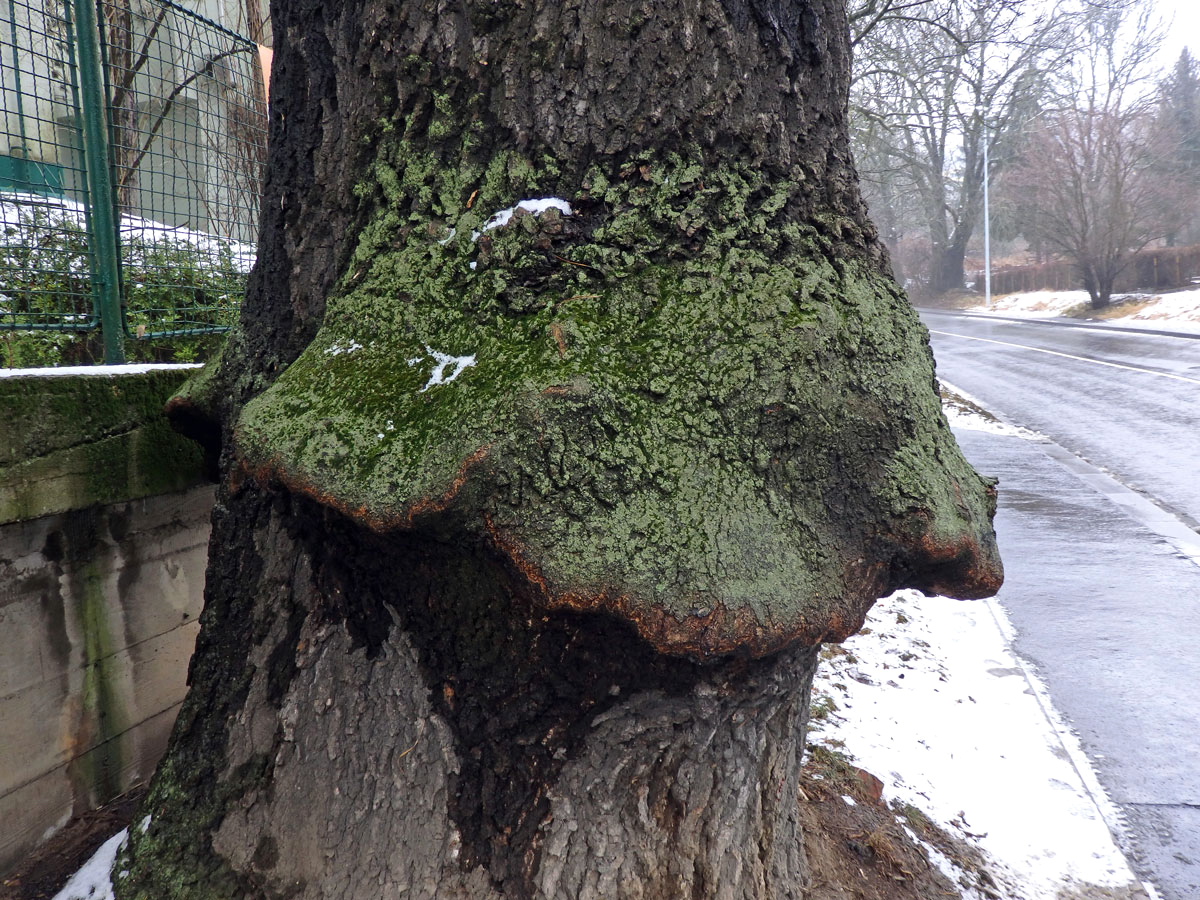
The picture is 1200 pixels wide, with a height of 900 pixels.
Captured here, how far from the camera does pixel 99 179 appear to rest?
296 centimetres

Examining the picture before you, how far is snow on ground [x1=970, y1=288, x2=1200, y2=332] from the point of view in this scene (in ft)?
73.2

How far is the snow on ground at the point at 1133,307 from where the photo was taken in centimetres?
2231

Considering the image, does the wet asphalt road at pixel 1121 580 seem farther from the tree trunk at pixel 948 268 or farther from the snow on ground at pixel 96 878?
the tree trunk at pixel 948 268

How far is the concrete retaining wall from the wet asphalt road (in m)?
3.38

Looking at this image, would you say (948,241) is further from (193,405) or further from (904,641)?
(193,405)

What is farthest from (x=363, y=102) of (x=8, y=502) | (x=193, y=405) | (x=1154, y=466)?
(x=1154, y=466)

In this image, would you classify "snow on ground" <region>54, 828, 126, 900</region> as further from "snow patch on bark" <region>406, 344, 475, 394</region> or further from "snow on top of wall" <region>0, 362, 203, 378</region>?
"snow patch on bark" <region>406, 344, 475, 394</region>

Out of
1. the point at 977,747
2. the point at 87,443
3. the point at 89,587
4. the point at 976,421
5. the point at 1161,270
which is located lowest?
the point at 977,747

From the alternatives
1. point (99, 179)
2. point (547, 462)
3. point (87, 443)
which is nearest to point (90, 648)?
point (87, 443)

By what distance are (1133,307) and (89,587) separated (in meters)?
29.3

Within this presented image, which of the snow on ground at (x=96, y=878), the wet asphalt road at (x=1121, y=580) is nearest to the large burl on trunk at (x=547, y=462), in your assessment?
the snow on ground at (x=96, y=878)

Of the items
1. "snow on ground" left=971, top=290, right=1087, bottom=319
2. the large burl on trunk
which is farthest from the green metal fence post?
"snow on ground" left=971, top=290, right=1087, bottom=319

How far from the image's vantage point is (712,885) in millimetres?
1982

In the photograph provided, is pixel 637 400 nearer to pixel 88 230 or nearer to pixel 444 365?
pixel 444 365
